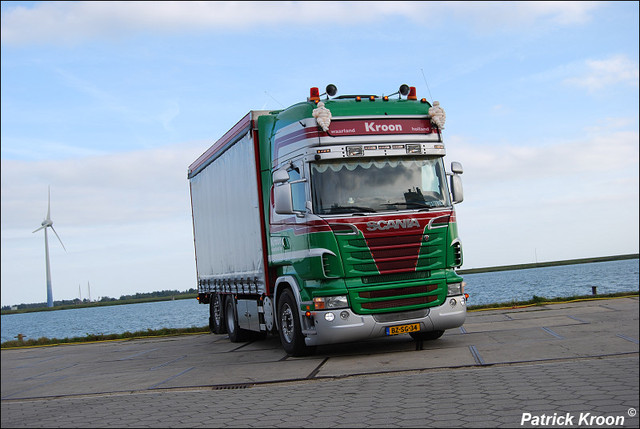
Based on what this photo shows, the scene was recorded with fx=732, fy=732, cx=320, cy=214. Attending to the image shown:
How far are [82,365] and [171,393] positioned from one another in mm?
5572

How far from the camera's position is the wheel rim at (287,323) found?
1227 centimetres

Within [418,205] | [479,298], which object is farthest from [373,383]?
[479,298]

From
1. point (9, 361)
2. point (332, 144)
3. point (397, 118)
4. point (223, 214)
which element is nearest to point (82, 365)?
point (223, 214)

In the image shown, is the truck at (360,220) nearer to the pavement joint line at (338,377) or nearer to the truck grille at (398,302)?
the truck grille at (398,302)

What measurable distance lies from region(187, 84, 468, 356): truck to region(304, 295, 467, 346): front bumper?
0.05 ft

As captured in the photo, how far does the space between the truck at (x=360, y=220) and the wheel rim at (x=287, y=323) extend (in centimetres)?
3

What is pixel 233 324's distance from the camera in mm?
16391

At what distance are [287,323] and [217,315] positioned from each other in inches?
235

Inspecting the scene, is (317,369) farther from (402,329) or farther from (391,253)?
(391,253)

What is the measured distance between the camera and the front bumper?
11.2 meters

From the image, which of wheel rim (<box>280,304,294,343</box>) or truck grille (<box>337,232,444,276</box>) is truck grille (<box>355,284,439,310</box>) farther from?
wheel rim (<box>280,304,294,343</box>)

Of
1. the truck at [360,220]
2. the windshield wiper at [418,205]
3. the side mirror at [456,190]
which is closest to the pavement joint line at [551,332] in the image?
the truck at [360,220]

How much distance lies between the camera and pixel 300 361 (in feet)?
38.0

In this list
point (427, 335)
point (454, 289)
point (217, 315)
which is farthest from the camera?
point (217, 315)
